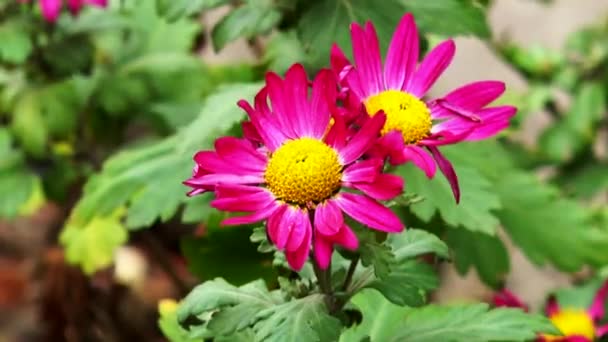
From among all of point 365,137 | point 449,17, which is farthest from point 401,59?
point 449,17

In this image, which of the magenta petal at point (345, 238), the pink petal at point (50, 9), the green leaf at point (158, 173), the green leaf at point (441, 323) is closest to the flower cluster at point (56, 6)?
the pink petal at point (50, 9)

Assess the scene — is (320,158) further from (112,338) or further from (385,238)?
(112,338)

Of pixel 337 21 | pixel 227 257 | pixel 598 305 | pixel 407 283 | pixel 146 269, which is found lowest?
pixel 146 269

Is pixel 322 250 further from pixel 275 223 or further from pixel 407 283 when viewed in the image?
pixel 407 283

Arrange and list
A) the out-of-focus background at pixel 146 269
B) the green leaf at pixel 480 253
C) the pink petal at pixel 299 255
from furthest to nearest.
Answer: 1. the out-of-focus background at pixel 146 269
2. the green leaf at pixel 480 253
3. the pink petal at pixel 299 255

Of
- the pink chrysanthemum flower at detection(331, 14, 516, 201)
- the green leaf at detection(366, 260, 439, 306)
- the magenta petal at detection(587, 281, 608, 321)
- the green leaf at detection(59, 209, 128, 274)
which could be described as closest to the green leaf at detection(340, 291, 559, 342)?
the green leaf at detection(366, 260, 439, 306)

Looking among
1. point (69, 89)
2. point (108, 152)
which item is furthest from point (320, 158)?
point (108, 152)

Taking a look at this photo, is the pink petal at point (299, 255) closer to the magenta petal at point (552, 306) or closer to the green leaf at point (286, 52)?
the green leaf at point (286, 52)

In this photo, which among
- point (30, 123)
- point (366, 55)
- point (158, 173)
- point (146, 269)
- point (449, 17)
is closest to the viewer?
point (366, 55)
